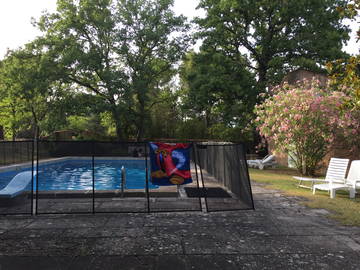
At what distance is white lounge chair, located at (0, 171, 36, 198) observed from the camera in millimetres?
7883

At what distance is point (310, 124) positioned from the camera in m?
14.7

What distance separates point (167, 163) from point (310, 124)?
396 inches

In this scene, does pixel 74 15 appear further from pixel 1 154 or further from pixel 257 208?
pixel 257 208

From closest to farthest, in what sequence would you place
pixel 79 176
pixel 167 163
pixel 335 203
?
pixel 167 163 → pixel 335 203 → pixel 79 176

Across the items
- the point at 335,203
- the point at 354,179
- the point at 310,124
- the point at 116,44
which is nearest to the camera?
the point at 335,203

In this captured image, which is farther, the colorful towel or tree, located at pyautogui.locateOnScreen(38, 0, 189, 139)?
tree, located at pyautogui.locateOnScreen(38, 0, 189, 139)

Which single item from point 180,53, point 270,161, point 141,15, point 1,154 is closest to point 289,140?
point 270,161

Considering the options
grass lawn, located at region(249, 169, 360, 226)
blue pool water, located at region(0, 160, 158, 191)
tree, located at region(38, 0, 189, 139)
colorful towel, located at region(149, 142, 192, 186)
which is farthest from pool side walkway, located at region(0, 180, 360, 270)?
tree, located at region(38, 0, 189, 139)

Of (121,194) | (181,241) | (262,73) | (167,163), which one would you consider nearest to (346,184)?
(167,163)

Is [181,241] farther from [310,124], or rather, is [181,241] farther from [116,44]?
[116,44]

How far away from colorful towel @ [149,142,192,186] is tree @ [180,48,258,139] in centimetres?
1646

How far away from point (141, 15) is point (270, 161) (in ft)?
65.9

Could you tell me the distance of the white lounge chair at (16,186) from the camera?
25.9 ft

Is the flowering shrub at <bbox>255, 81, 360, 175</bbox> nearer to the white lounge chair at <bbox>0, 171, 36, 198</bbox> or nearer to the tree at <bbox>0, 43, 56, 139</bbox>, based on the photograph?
the white lounge chair at <bbox>0, 171, 36, 198</bbox>
